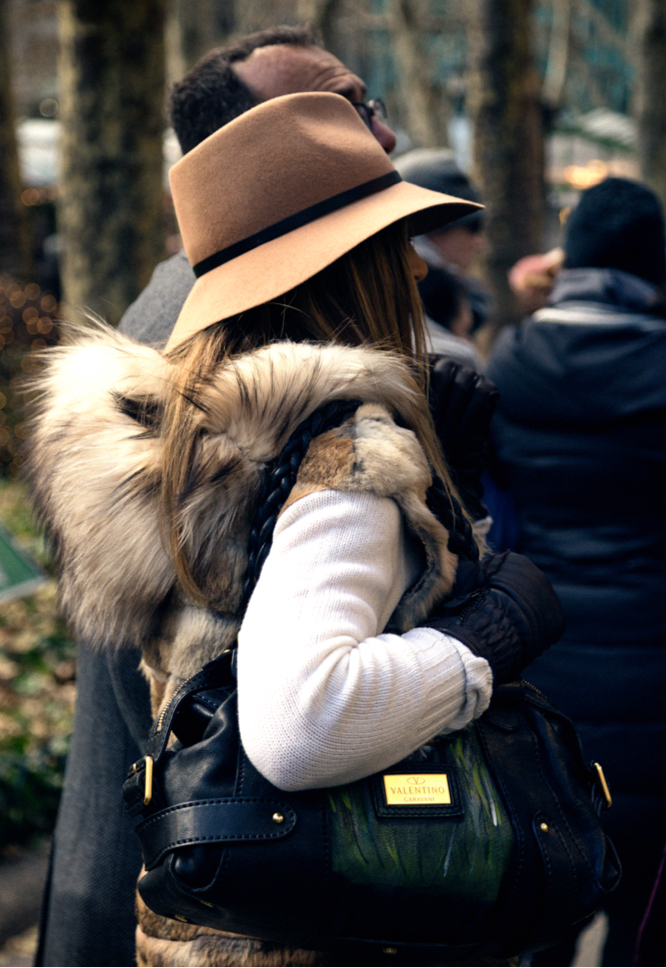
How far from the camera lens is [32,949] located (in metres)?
3.22

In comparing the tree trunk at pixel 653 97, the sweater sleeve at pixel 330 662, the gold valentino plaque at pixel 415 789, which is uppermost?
the sweater sleeve at pixel 330 662

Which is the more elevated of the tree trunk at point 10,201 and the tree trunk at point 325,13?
the tree trunk at point 325,13

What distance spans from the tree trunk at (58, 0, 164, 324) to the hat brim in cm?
352

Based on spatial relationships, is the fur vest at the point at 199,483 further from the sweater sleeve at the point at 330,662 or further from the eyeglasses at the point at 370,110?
the eyeglasses at the point at 370,110

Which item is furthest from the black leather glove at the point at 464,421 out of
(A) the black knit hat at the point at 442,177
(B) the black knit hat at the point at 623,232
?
(A) the black knit hat at the point at 442,177

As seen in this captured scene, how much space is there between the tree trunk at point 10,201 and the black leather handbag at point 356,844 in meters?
7.61

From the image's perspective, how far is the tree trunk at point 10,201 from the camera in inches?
316

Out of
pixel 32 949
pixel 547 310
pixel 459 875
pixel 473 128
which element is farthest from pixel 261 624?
pixel 473 128

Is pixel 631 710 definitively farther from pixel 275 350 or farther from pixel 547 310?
pixel 275 350

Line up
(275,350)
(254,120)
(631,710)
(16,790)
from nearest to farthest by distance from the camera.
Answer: (275,350), (254,120), (631,710), (16,790)

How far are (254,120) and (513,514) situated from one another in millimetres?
1583

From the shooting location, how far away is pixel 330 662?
1.14 metres

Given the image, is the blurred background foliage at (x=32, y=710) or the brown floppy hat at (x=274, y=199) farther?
the blurred background foliage at (x=32, y=710)

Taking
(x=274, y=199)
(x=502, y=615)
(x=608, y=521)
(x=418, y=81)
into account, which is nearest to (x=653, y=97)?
(x=418, y=81)
